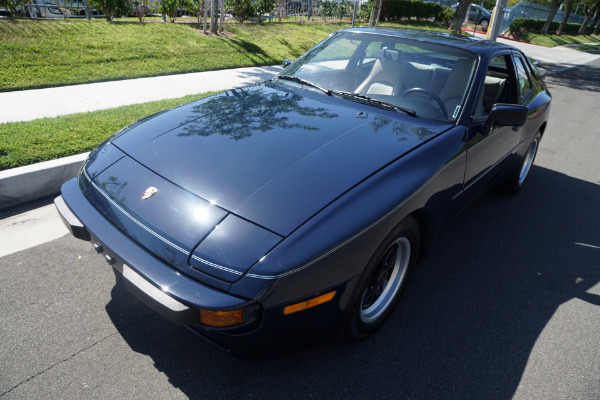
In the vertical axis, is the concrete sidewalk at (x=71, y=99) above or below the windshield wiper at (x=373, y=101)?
below

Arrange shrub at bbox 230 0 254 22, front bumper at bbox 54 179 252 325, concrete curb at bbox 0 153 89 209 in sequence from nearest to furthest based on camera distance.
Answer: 1. front bumper at bbox 54 179 252 325
2. concrete curb at bbox 0 153 89 209
3. shrub at bbox 230 0 254 22

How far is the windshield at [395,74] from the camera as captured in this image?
9.70 feet

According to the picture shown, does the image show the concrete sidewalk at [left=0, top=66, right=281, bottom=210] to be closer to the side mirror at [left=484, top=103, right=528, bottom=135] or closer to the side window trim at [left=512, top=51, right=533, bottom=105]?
the side mirror at [left=484, top=103, right=528, bottom=135]

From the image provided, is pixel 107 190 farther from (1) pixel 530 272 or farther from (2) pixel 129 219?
(1) pixel 530 272

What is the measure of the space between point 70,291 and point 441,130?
2550 mm

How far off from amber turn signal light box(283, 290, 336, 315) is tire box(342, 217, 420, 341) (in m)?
0.19

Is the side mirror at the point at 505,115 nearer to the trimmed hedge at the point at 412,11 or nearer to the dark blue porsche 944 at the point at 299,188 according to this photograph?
the dark blue porsche 944 at the point at 299,188

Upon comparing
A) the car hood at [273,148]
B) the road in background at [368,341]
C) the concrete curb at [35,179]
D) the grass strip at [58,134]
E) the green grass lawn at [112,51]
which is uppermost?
the car hood at [273,148]

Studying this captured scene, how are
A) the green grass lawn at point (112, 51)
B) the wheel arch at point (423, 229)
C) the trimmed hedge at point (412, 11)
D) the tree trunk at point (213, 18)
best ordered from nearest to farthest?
the wheel arch at point (423, 229) < the green grass lawn at point (112, 51) < the tree trunk at point (213, 18) < the trimmed hedge at point (412, 11)

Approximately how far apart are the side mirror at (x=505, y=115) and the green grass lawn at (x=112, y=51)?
20.2 ft

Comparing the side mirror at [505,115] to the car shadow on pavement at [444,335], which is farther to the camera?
the side mirror at [505,115]

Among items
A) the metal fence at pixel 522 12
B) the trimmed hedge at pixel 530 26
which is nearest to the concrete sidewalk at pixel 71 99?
the trimmed hedge at pixel 530 26

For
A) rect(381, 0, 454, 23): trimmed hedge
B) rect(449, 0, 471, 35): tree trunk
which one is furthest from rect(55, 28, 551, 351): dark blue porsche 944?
rect(381, 0, 454, 23): trimmed hedge

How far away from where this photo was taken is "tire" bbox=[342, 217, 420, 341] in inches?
82.0
